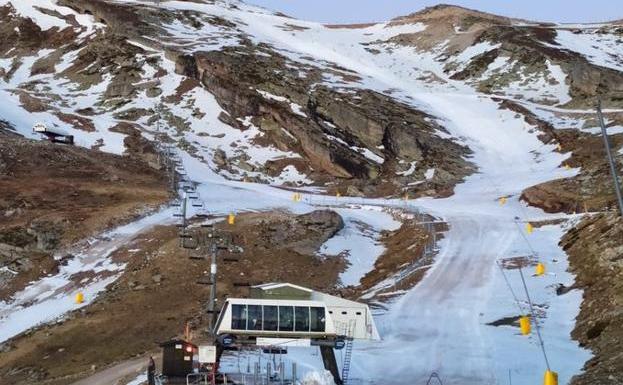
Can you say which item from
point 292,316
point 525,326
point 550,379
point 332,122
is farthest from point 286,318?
point 332,122

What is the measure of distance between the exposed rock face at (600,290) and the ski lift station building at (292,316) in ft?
26.4

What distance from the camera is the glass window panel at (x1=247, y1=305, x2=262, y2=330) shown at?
26.1 meters

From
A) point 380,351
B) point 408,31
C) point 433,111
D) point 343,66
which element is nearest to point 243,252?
point 380,351

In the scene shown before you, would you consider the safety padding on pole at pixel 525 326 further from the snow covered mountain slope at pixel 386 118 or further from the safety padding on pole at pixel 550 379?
the safety padding on pole at pixel 550 379

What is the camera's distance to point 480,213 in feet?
180

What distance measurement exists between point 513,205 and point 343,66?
194 feet

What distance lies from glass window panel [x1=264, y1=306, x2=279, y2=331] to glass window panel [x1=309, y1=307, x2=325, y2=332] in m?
1.33

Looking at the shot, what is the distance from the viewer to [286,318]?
26.3 metres

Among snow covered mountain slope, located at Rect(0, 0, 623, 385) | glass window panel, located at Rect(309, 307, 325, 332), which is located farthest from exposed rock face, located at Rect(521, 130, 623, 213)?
glass window panel, located at Rect(309, 307, 325, 332)

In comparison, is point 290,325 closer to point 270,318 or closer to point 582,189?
point 270,318

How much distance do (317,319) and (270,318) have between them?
177cm

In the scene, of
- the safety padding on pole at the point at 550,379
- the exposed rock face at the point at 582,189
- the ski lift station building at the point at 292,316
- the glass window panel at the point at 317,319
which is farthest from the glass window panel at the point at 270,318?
the exposed rock face at the point at 582,189

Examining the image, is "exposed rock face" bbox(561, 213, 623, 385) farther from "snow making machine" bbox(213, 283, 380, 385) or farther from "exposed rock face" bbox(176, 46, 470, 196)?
"exposed rock face" bbox(176, 46, 470, 196)

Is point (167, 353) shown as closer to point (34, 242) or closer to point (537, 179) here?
point (34, 242)
